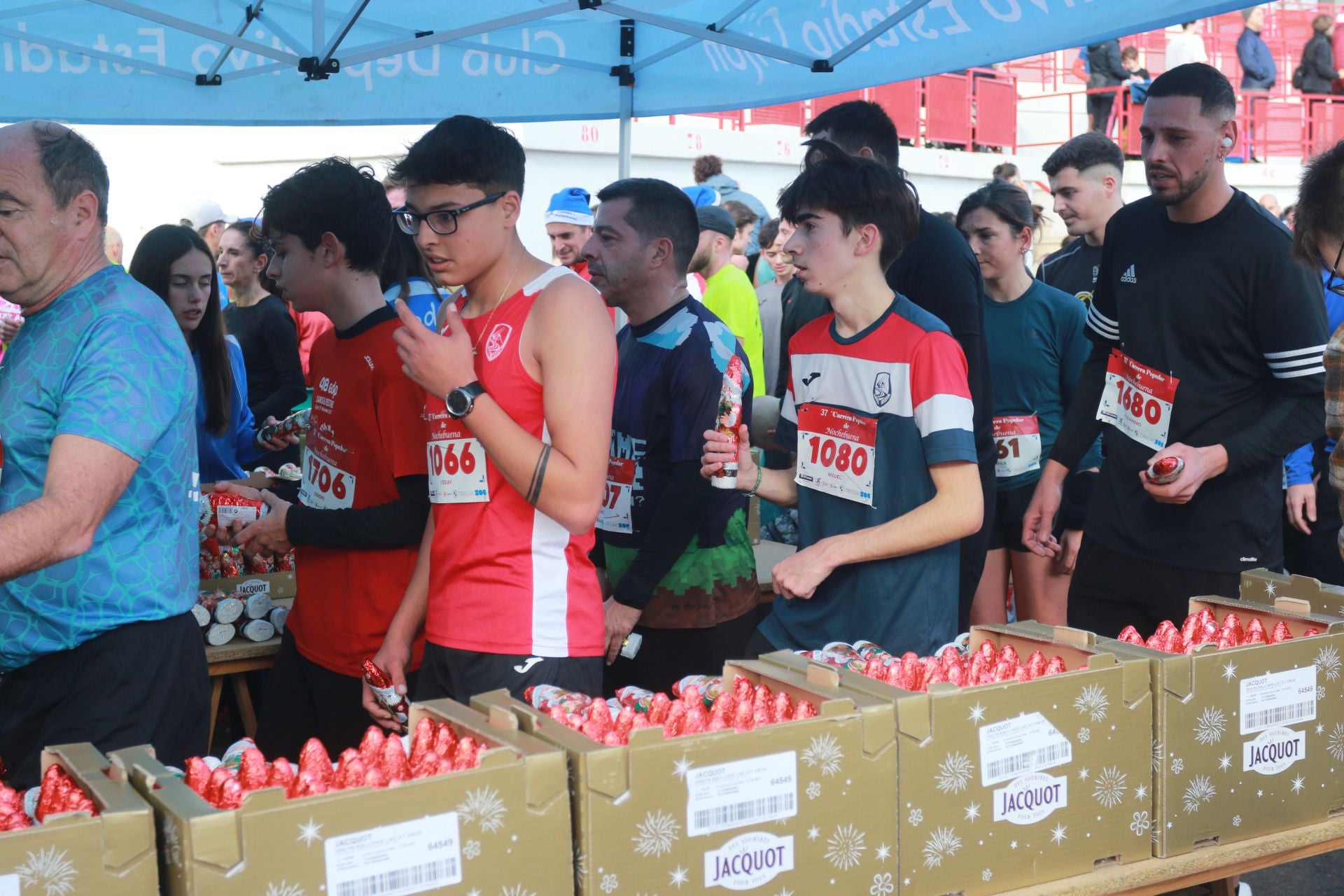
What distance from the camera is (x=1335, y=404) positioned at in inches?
88.7

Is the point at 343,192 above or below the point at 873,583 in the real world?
above

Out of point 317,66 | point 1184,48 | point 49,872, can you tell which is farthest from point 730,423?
point 1184,48

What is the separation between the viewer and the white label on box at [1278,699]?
2061 mm

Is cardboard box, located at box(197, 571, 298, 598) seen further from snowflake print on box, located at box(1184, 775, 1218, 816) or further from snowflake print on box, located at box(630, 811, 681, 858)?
snowflake print on box, located at box(1184, 775, 1218, 816)

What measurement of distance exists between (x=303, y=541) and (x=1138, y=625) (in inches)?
76.5

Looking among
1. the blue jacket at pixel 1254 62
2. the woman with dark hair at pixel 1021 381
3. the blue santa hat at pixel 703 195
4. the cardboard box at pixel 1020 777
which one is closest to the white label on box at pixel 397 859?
the cardboard box at pixel 1020 777

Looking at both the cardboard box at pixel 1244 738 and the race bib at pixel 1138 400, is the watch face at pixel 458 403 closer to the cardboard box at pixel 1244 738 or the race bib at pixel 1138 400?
the cardboard box at pixel 1244 738

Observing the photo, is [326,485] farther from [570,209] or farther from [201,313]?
[570,209]

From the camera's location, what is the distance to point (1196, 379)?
2.93 meters

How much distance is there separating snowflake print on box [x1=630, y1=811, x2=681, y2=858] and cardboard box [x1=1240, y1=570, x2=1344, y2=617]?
1.47 m

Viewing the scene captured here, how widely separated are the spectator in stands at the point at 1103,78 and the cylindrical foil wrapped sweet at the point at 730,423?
14.4 metres

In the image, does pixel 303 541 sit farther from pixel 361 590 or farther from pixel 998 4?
pixel 998 4

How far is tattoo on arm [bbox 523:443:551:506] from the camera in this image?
2.10 metres

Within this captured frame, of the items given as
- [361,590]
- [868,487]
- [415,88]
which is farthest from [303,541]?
[415,88]
